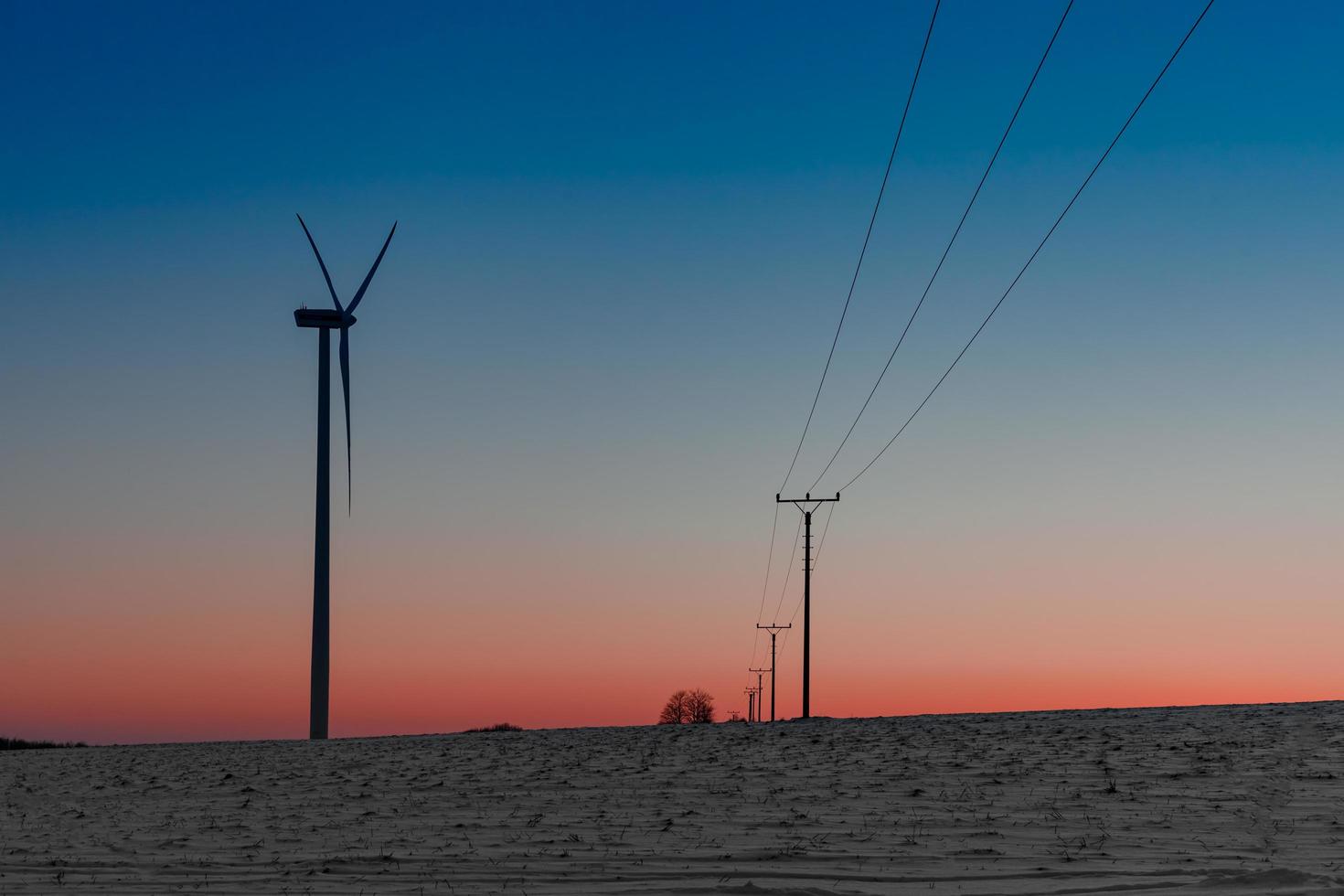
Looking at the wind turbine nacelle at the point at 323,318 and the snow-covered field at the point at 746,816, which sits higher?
the wind turbine nacelle at the point at 323,318

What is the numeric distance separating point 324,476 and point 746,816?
130 ft

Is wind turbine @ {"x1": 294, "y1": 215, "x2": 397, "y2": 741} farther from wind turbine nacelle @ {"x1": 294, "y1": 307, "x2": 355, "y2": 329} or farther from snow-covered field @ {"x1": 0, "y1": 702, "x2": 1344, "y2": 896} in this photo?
snow-covered field @ {"x1": 0, "y1": 702, "x2": 1344, "y2": 896}

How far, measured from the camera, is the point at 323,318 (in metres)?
61.4

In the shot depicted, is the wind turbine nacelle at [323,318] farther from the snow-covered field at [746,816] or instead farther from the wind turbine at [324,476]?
the snow-covered field at [746,816]

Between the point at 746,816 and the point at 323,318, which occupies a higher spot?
the point at 323,318

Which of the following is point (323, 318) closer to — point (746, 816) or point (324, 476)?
point (324, 476)

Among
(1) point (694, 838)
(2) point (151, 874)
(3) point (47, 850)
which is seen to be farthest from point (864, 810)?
(3) point (47, 850)

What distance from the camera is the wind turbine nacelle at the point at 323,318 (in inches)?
2400

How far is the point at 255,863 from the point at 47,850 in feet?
14.7

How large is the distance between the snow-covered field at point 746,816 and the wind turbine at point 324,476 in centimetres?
1775

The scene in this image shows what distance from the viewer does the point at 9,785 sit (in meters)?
32.8

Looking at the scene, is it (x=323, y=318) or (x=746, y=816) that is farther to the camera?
(x=323, y=318)

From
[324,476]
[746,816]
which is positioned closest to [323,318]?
[324,476]

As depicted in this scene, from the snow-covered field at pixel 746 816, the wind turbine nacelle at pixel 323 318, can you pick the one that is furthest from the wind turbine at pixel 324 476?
the snow-covered field at pixel 746 816
